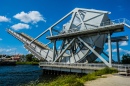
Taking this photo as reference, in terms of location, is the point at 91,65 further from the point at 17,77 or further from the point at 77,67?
the point at 17,77

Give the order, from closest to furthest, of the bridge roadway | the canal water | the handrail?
the handrail, the canal water, the bridge roadway

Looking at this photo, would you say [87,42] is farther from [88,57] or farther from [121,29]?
[121,29]

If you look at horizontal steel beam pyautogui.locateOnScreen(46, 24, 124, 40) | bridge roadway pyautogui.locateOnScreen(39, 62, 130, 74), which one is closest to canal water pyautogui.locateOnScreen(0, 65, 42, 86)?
bridge roadway pyautogui.locateOnScreen(39, 62, 130, 74)

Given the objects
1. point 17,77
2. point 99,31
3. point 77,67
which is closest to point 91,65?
point 77,67

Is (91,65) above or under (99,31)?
under

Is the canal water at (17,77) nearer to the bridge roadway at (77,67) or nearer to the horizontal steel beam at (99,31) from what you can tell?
the bridge roadway at (77,67)

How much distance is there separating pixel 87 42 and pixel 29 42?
18316 mm

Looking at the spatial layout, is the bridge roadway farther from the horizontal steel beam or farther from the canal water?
the horizontal steel beam

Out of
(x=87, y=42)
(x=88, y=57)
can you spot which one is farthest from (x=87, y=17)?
(x=88, y=57)

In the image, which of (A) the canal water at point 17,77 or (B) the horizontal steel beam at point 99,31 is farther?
(B) the horizontal steel beam at point 99,31

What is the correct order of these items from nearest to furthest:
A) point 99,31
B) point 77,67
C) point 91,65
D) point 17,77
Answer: point 91,65 → point 99,31 → point 77,67 → point 17,77

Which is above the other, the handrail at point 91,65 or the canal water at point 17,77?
the handrail at point 91,65

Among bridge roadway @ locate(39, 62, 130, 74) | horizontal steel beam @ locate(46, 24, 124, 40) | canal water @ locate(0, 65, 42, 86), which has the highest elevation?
horizontal steel beam @ locate(46, 24, 124, 40)

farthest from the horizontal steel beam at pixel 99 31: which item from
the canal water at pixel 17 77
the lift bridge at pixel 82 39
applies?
the canal water at pixel 17 77
